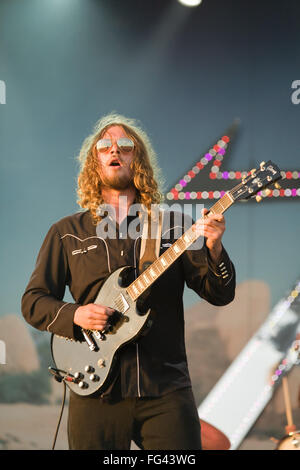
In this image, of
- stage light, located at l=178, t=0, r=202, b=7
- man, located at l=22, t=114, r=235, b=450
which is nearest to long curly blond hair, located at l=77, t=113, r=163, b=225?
man, located at l=22, t=114, r=235, b=450

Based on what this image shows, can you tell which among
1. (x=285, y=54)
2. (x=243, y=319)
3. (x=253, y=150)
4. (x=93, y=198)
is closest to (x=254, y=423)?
(x=243, y=319)

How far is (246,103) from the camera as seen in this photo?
4238 mm

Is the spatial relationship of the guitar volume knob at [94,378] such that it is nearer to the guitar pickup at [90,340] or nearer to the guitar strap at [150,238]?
the guitar pickup at [90,340]

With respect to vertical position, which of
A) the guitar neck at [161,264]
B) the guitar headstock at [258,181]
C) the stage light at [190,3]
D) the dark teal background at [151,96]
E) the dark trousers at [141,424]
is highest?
the stage light at [190,3]

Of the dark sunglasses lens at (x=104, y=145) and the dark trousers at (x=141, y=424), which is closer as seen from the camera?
the dark trousers at (x=141, y=424)

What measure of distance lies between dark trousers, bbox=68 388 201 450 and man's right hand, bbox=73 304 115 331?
0.95 feet

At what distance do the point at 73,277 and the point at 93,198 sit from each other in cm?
43

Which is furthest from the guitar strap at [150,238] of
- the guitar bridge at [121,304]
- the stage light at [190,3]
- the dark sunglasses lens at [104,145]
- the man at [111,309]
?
the stage light at [190,3]

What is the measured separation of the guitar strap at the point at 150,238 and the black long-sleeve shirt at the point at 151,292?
29mm

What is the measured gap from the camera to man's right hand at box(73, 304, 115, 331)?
2336 mm

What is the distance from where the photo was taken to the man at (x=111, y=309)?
7.33ft

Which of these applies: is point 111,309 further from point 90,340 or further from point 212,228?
point 212,228

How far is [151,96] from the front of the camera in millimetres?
4340

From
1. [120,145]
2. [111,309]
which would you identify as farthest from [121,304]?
[120,145]
